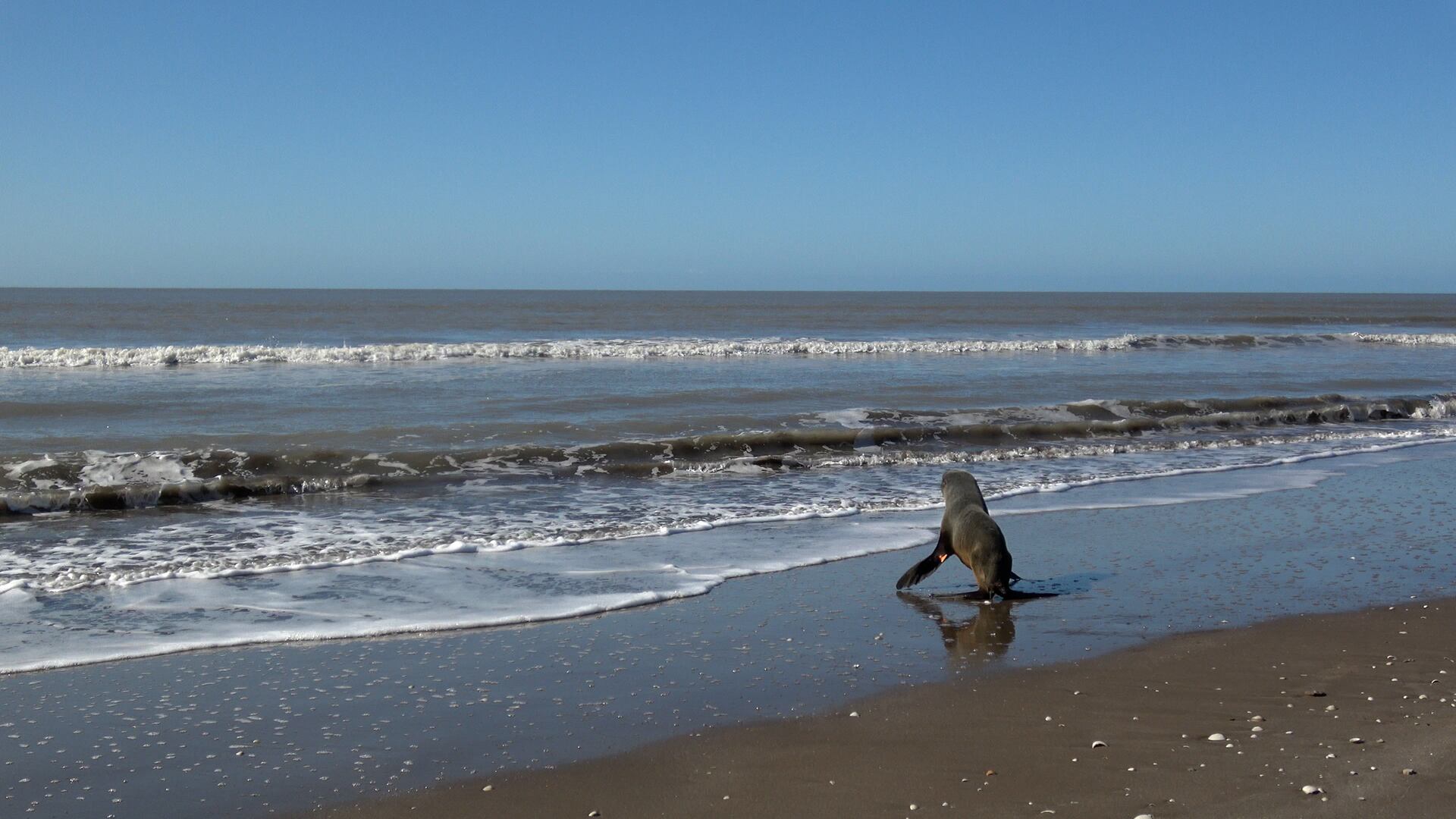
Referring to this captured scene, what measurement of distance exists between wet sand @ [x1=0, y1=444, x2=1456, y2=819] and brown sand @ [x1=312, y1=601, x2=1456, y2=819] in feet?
0.05

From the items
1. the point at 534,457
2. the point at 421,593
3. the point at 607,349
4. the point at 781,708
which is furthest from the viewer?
the point at 607,349

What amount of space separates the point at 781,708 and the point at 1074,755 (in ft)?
4.34

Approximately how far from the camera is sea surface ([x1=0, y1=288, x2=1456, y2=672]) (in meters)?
7.57

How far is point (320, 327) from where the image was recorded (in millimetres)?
42156

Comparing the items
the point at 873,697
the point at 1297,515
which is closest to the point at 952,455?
the point at 1297,515

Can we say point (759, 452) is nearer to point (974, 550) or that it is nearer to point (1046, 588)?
point (1046, 588)

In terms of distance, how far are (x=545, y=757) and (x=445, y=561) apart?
4146 mm

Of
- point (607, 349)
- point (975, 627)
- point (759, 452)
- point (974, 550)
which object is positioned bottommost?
point (975, 627)

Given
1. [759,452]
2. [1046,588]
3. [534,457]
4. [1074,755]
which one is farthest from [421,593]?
[759,452]

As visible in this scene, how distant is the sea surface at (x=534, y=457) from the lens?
7.57 metres

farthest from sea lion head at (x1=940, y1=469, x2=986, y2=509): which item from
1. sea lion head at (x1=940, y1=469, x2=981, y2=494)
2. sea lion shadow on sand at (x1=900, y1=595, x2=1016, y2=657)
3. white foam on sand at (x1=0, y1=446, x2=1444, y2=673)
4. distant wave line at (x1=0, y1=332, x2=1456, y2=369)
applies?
distant wave line at (x1=0, y1=332, x2=1456, y2=369)

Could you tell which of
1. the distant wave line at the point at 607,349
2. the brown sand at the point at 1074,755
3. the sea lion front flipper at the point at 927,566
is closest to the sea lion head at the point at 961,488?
the sea lion front flipper at the point at 927,566

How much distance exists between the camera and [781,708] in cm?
517

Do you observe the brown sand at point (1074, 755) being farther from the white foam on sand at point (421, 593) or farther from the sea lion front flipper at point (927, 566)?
the white foam on sand at point (421, 593)
